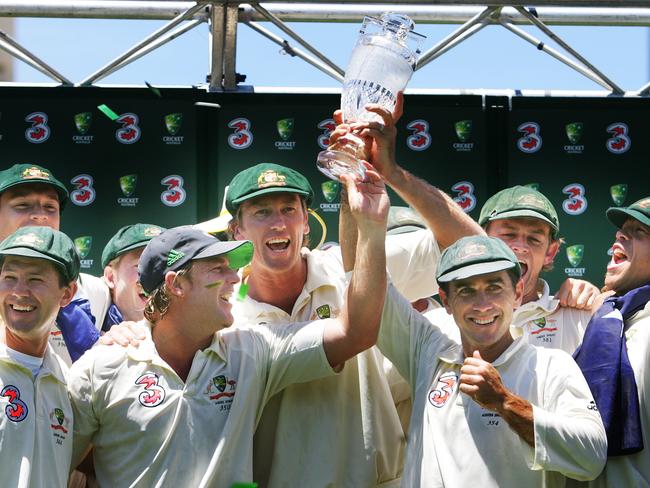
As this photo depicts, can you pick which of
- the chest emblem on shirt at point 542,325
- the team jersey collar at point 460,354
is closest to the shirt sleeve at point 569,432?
the team jersey collar at point 460,354

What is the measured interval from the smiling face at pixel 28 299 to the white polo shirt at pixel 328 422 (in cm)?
76

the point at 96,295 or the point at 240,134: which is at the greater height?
the point at 240,134

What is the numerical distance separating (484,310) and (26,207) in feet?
7.13

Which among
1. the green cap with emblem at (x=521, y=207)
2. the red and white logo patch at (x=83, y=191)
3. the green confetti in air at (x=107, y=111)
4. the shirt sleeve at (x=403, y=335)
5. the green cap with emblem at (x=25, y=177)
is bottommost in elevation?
the shirt sleeve at (x=403, y=335)

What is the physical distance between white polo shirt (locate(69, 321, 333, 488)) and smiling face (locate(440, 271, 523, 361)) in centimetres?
50

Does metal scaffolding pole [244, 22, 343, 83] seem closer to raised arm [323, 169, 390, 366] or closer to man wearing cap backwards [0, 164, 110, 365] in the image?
man wearing cap backwards [0, 164, 110, 365]

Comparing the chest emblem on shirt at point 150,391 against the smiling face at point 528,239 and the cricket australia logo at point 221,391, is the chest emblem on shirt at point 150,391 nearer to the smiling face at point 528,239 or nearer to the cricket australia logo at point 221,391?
the cricket australia logo at point 221,391

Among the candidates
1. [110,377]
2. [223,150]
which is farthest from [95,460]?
[223,150]

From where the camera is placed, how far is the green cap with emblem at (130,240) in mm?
5207

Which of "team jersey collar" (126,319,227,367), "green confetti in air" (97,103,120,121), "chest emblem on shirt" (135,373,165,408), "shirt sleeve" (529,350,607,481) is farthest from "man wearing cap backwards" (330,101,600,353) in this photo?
"green confetti in air" (97,103,120,121)

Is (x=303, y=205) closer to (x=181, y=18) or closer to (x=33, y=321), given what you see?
(x=33, y=321)

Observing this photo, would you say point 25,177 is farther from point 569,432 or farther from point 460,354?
point 569,432

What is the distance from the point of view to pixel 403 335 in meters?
4.20

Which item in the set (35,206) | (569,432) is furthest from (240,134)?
(569,432)
